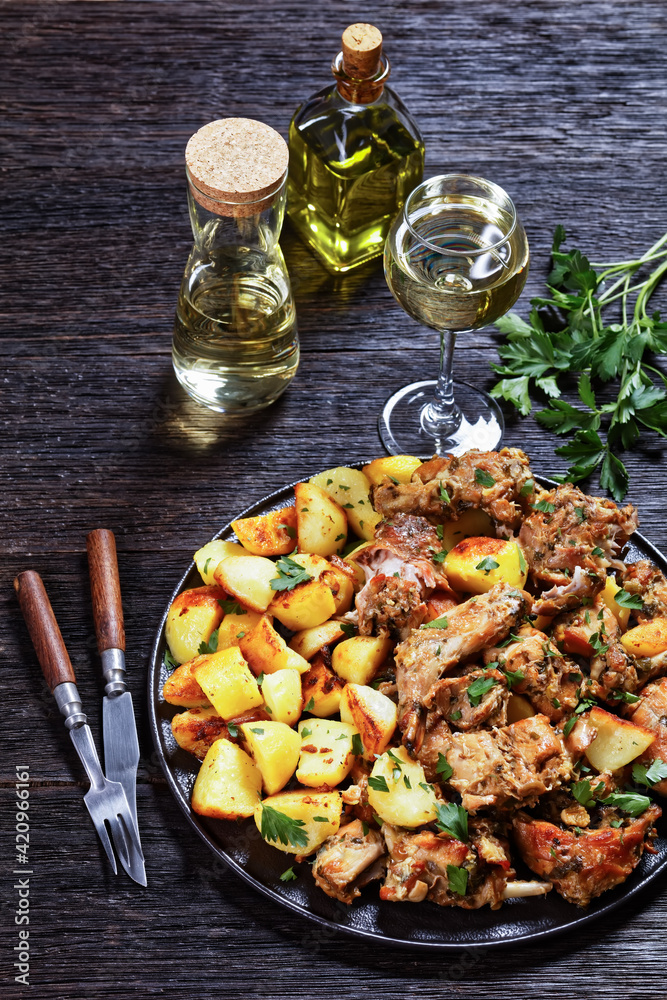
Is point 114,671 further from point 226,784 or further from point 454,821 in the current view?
point 454,821

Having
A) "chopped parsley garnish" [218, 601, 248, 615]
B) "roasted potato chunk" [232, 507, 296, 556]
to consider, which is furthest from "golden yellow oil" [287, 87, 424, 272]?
"chopped parsley garnish" [218, 601, 248, 615]

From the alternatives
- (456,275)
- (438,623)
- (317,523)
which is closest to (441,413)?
(456,275)

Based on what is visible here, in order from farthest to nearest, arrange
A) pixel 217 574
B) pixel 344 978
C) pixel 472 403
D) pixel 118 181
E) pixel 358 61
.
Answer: pixel 118 181, pixel 472 403, pixel 358 61, pixel 217 574, pixel 344 978

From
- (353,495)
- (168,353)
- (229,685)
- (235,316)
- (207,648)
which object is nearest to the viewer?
(229,685)

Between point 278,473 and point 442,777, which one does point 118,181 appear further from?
point 442,777

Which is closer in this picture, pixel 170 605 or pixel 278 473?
pixel 170 605

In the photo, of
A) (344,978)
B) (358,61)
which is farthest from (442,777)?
(358,61)
